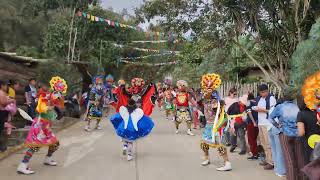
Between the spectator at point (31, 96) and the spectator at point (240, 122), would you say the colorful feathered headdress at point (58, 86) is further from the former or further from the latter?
the spectator at point (31, 96)

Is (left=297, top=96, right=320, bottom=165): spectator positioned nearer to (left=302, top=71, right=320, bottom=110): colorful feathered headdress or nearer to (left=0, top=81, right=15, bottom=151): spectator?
(left=302, top=71, right=320, bottom=110): colorful feathered headdress

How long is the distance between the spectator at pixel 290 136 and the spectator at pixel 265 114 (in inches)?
61.9

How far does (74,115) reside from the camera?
69.6 ft

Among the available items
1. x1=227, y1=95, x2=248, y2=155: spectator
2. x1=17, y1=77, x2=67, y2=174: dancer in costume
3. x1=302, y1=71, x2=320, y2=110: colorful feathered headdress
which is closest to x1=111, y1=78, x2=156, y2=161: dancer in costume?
x1=17, y1=77, x2=67, y2=174: dancer in costume

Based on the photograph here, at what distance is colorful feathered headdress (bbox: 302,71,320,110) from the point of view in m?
5.71

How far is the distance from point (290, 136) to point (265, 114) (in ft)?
7.32

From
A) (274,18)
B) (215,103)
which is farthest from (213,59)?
(215,103)

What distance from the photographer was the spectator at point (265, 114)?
9445 millimetres

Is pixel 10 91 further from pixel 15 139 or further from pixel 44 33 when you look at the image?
pixel 44 33

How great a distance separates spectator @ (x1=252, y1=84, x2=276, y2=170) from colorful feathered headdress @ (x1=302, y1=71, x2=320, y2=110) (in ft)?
11.3

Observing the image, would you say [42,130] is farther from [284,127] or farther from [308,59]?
[308,59]

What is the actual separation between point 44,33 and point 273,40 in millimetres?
23040

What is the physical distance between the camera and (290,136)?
742cm

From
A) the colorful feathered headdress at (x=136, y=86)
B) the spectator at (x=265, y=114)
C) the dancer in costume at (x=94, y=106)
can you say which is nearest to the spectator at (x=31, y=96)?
the dancer in costume at (x=94, y=106)
